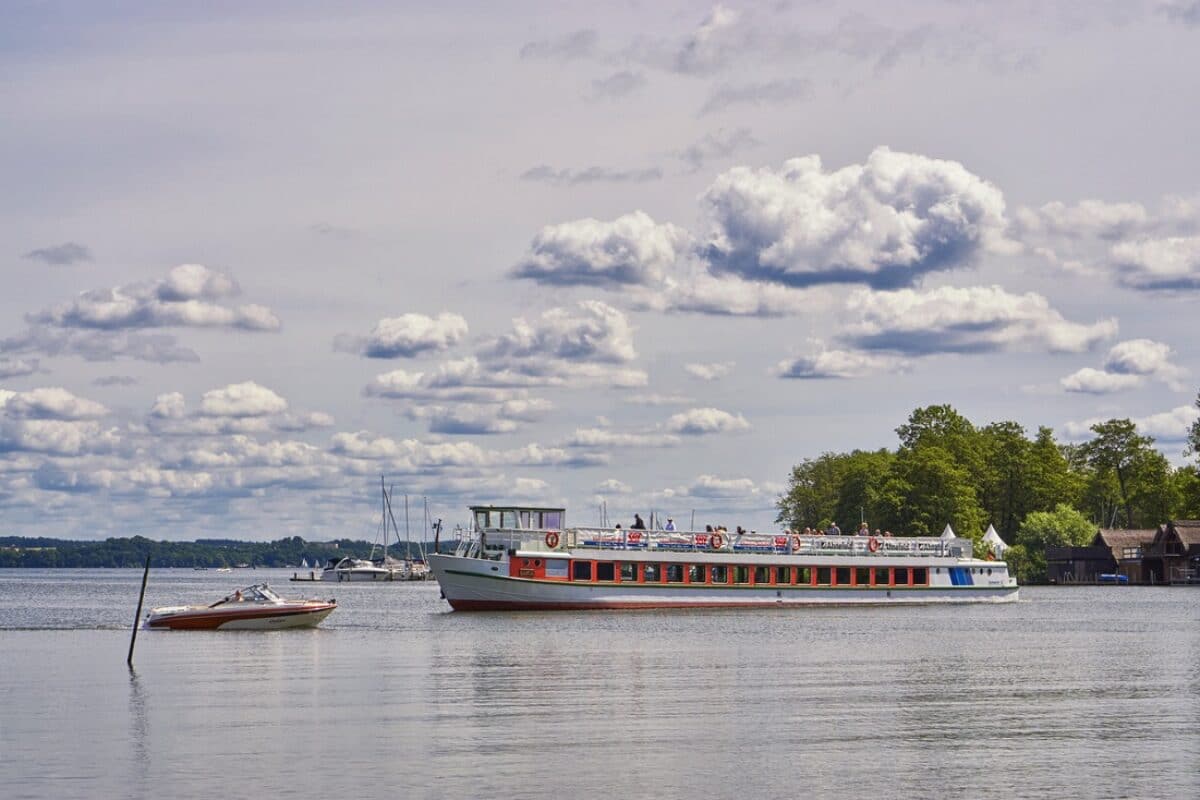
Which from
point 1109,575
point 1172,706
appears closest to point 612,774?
point 1172,706

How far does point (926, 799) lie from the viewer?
28094mm

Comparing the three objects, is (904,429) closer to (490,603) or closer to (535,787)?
(490,603)

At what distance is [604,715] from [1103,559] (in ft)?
459

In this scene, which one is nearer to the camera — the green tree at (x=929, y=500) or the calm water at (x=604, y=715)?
the calm water at (x=604, y=715)

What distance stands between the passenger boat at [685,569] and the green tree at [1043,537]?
56260 mm

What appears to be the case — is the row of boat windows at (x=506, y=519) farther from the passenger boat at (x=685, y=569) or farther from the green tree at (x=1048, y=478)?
the green tree at (x=1048, y=478)

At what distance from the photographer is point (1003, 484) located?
583 feet

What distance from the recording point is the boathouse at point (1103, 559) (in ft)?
545

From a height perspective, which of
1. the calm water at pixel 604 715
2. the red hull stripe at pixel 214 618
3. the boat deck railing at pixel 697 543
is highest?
the boat deck railing at pixel 697 543

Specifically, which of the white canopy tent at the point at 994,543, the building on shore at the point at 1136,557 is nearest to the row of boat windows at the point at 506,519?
the white canopy tent at the point at 994,543

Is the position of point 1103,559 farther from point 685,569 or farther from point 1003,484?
point 685,569

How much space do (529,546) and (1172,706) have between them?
51655 millimetres

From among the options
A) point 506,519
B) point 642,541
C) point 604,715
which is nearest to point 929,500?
point 642,541

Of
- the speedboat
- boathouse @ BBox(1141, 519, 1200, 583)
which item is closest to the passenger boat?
the speedboat
